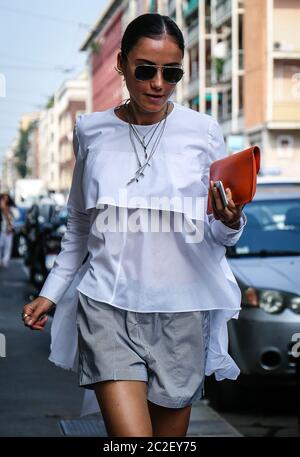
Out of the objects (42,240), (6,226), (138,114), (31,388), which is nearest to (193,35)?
(31,388)

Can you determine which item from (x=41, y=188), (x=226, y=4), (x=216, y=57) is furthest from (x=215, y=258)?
(x=41, y=188)

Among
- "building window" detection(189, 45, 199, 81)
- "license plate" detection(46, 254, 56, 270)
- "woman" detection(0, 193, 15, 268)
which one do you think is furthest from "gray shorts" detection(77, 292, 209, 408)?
"woman" detection(0, 193, 15, 268)

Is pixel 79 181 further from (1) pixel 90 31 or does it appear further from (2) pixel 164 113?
(1) pixel 90 31

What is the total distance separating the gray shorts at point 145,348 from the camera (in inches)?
121

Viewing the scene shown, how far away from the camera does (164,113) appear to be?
10.7ft

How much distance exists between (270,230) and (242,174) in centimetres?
424

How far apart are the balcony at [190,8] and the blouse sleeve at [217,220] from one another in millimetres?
2726

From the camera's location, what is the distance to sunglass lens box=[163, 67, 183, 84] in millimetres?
3191

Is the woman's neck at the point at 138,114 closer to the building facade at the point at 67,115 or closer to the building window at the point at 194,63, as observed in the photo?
the building facade at the point at 67,115

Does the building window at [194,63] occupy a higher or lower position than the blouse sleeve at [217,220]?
higher

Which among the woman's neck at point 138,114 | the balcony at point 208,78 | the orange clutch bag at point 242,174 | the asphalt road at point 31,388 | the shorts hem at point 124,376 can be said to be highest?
the balcony at point 208,78

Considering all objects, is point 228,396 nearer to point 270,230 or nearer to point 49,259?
point 270,230

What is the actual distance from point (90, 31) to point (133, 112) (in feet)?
6.87

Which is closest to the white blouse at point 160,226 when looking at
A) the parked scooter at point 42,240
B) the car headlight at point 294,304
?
the car headlight at point 294,304
